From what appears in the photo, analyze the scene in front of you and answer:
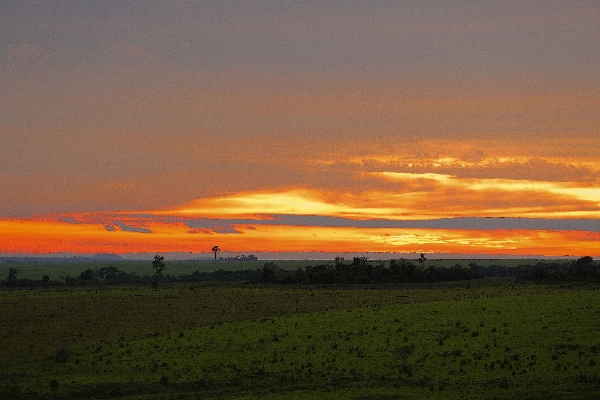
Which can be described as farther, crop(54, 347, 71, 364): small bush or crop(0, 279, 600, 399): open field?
crop(54, 347, 71, 364): small bush

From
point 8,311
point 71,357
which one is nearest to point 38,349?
point 71,357

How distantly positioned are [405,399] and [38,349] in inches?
1505

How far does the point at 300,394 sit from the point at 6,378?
23.5 meters

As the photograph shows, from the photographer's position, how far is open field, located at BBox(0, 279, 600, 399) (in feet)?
132

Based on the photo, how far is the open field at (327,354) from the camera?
40.2 m

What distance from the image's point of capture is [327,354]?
5028 centimetres

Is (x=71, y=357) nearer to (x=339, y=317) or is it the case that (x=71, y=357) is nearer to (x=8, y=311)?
(x=339, y=317)

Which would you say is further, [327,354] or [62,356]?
[62,356]

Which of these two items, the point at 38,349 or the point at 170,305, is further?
the point at 170,305

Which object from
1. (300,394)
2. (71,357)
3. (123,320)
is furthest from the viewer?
(123,320)

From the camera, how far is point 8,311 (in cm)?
9250

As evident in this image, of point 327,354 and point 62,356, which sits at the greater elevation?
point 327,354

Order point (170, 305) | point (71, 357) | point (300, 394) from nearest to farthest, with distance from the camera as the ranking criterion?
point (300, 394) → point (71, 357) → point (170, 305)

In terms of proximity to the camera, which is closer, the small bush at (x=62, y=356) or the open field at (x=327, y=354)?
the open field at (x=327, y=354)
